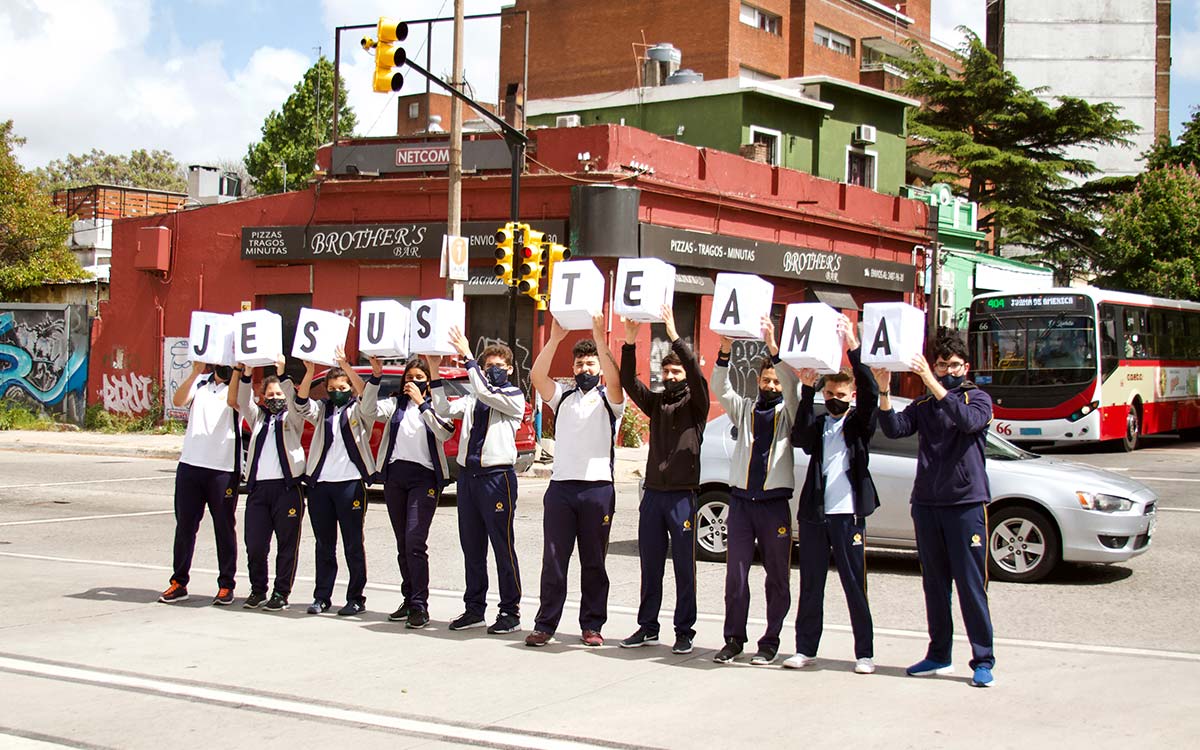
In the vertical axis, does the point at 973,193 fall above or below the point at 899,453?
above

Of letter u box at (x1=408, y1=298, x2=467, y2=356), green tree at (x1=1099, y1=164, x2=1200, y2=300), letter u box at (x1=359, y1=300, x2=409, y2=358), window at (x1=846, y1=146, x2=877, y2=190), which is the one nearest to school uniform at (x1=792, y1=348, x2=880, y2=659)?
letter u box at (x1=408, y1=298, x2=467, y2=356)

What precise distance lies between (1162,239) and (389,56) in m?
27.1

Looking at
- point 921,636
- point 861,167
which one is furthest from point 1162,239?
point 921,636

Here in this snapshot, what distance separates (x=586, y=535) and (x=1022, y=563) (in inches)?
183

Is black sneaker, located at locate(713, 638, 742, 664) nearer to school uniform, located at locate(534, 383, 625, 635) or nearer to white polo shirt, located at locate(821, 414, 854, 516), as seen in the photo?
school uniform, located at locate(534, 383, 625, 635)

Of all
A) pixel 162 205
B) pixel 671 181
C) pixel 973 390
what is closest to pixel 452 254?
pixel 671 181

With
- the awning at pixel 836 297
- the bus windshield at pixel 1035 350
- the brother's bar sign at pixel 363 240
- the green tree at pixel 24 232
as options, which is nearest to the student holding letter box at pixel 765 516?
the brother's bar sign at pixel 363 240

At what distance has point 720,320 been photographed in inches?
303

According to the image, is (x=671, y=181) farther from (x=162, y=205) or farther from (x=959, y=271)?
(x=162, y=205)

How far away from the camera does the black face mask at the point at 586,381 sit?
317 inches

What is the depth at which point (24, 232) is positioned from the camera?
110ft

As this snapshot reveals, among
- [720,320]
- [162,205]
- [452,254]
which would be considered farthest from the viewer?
[162,205]

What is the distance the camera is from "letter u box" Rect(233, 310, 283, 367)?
9.00 m

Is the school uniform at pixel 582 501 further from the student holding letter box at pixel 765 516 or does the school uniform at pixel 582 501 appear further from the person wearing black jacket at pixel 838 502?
the person wearing black jacket at pixel 838 502
